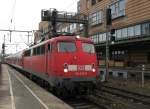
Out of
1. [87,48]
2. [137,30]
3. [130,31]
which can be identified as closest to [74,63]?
[87,48]

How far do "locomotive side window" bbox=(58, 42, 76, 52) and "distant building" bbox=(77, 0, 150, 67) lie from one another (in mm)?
14964

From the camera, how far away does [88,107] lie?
15883 millimetres

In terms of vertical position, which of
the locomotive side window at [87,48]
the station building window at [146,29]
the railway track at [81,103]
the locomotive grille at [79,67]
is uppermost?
the station building window at [146,29]

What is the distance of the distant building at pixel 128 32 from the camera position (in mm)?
36031

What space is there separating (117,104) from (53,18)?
2419cm

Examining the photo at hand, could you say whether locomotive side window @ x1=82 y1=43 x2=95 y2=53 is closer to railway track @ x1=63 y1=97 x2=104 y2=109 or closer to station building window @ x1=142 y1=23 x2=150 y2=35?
railway track @ x1=63 y1=97 x2=104 y2=109

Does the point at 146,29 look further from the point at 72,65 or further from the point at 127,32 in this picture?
the point at 72,65

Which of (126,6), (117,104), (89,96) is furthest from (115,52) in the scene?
(117,104)

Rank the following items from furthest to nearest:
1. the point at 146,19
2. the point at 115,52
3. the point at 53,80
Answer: the point at 115,52, the point at 146,19, the point at 53,80

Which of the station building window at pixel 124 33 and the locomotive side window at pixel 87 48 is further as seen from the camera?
the station building window at pixel 124 33

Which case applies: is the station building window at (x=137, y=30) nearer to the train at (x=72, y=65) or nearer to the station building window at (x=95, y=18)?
the station building window at (x=95, y=18)

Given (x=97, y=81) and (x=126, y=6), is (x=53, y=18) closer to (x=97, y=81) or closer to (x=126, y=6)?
(x=126, y=6)

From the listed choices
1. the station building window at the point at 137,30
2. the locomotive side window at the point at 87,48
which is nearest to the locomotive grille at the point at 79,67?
the locomotive side window at the point at 87,48

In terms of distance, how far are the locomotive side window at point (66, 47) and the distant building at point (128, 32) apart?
14964mm
